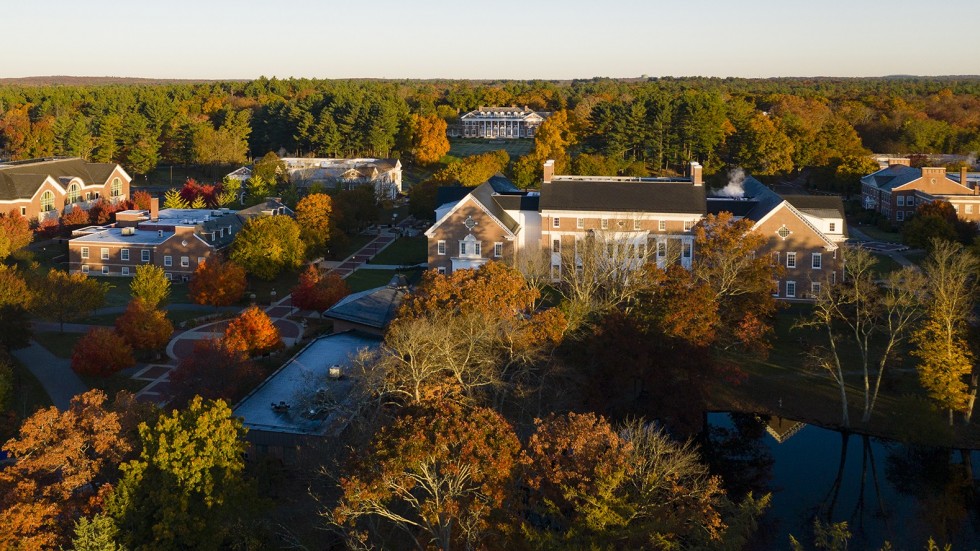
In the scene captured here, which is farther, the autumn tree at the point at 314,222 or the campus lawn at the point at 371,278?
the autumn tree at the point at 314,222

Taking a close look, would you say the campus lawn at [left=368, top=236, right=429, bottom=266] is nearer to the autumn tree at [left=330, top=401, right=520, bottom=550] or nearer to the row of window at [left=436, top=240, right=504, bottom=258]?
the row of window at [left=436, top=240, right=504, bottom=258]

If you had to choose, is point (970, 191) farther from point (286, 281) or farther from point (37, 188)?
point (37, 188)

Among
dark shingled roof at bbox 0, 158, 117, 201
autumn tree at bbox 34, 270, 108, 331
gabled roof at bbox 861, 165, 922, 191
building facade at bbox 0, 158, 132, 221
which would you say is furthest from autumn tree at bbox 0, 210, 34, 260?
gabled roof at bbox 861, 165, 922, 191

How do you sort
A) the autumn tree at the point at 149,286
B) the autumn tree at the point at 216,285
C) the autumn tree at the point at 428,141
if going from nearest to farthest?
the autumn tree at the point at 149,286 < the autumn tree at the point at 216,285 < the autumn tree at the point at 428,141

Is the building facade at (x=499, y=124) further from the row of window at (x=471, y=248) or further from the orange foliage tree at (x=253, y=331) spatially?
the orange foliage tree at (x=253, y=331)

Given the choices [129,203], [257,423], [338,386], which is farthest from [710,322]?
[129,203]

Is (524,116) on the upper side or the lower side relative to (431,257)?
upper

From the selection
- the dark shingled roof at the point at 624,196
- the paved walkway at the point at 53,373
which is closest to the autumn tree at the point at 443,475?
the paved walkway at the point at 53,373
